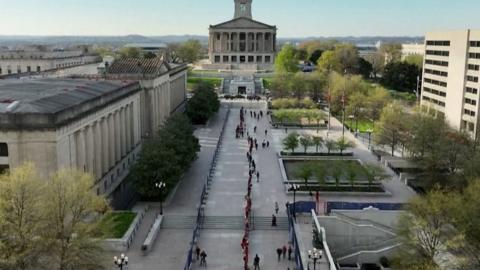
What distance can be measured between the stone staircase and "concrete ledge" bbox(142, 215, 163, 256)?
65 cm

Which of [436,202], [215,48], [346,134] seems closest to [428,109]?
[346,134]

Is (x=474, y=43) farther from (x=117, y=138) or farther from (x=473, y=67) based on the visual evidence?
(x=117, y=138)

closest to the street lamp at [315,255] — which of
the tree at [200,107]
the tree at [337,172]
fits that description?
the tree at [337,172]

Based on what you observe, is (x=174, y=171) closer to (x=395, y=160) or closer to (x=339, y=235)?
(x=339, y=235)

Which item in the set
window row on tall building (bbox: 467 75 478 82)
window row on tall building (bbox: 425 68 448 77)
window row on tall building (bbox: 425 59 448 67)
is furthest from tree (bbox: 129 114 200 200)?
window row on tall building (bbox: 425 59 448 67)

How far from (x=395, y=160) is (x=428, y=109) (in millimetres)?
15910

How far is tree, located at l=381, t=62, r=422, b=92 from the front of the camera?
116 metres

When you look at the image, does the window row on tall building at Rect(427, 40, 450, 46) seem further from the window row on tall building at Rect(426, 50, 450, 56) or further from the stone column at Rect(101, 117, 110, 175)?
the stone column at Rect(101, 117, 110, 175)

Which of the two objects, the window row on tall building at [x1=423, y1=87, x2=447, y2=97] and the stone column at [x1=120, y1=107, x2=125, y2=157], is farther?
the window row on tall building at [x1=423, y1=87, x2=447, y2=97]

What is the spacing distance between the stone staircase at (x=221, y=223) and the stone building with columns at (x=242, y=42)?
125 m

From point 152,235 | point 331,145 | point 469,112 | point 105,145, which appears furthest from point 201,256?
point 469,112

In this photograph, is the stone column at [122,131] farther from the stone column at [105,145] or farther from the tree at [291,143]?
the tree at [291,143]

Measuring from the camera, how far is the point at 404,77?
11656 cm

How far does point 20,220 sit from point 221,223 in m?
16.6
